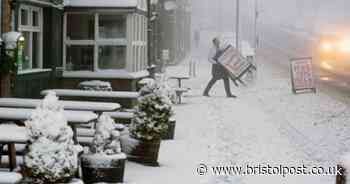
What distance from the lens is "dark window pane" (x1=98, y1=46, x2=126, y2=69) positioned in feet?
57.1

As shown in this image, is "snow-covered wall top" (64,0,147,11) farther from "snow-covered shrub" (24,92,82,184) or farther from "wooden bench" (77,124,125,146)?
"snow-covered shrub" (24,92,82,184)

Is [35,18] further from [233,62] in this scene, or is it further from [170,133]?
[233,62]

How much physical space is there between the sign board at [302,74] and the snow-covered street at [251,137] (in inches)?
16.3

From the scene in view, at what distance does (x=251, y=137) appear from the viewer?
1389 cm

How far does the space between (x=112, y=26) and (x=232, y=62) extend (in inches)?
335

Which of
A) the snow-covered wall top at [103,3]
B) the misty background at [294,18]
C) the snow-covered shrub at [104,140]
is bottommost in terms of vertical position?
the snow-covered shrub at [104,140]

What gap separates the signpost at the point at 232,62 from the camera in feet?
Result: 79.5

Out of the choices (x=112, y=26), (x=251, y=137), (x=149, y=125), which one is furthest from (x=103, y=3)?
(x=149, y=125)

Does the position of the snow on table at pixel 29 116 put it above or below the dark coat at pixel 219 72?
below

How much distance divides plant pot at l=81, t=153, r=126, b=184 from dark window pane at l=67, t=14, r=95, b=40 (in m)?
9.05

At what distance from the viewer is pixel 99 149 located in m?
8.78

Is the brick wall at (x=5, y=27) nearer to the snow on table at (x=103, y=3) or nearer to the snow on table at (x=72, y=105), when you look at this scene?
the snow on table at (x=72, y=105)

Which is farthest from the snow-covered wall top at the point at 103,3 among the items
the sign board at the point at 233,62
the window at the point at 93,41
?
the sign board at the point at 233,62

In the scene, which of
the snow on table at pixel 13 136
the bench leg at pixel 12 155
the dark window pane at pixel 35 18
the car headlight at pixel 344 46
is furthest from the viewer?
the car headlight at pixel 344 46
